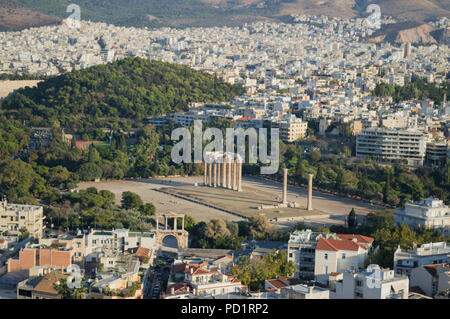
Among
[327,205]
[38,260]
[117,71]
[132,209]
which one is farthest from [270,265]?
[117,71]

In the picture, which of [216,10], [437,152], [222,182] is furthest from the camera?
[216,10]

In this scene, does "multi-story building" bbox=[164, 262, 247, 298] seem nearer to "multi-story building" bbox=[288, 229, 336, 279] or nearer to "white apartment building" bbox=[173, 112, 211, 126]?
"multi-story building" bbox=[288, 229, 336, 279]

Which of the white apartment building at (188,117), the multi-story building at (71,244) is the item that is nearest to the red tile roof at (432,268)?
the multi-story building at (71,244)

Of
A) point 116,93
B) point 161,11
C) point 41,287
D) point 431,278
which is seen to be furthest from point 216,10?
point 41,287

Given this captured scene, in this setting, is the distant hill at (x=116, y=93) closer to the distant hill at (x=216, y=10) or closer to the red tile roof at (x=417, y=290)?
the red tile roof at (x=417, y=290)

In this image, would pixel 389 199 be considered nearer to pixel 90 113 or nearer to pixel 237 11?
pixel 90 113

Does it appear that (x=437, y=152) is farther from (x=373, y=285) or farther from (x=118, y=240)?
(x=373, y=285)

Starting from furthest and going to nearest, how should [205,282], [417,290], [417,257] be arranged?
[417,257] → [417,290] → [205,282]
